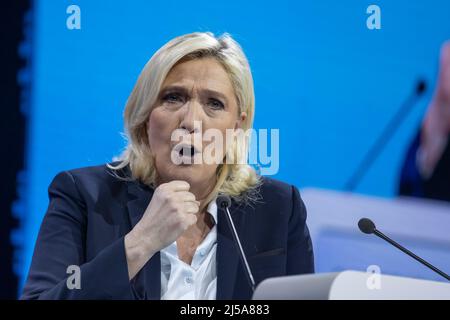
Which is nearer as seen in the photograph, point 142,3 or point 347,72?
point 142,3

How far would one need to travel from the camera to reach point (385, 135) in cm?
303

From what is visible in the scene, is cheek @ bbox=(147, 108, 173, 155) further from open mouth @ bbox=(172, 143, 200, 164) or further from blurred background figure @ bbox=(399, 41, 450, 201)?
blurred background figure @ bbox=(399, 41, 450, 201)

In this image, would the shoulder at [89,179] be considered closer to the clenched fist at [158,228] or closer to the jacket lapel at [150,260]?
the jacket lapel at [150,260]

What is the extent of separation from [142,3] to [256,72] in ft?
1.72


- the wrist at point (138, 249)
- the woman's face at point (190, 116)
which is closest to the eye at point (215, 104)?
the woman's face at point (190, 116)

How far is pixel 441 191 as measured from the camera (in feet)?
10.2

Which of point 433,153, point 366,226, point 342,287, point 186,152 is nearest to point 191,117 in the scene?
point 186,152

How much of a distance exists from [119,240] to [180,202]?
0.61 ft

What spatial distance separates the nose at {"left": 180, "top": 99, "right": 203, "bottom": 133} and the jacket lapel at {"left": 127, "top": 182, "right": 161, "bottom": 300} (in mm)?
248

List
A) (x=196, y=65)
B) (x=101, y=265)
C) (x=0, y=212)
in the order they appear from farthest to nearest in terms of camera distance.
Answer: (x=0, y=212) → (x=196, y=65) → (x=101, y=265)

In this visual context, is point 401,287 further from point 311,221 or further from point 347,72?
point 347,72

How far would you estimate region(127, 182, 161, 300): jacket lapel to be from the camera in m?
1.96

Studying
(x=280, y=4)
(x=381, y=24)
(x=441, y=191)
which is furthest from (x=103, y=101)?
(x=441, y=191)

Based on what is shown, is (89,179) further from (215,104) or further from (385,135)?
(385,135)
